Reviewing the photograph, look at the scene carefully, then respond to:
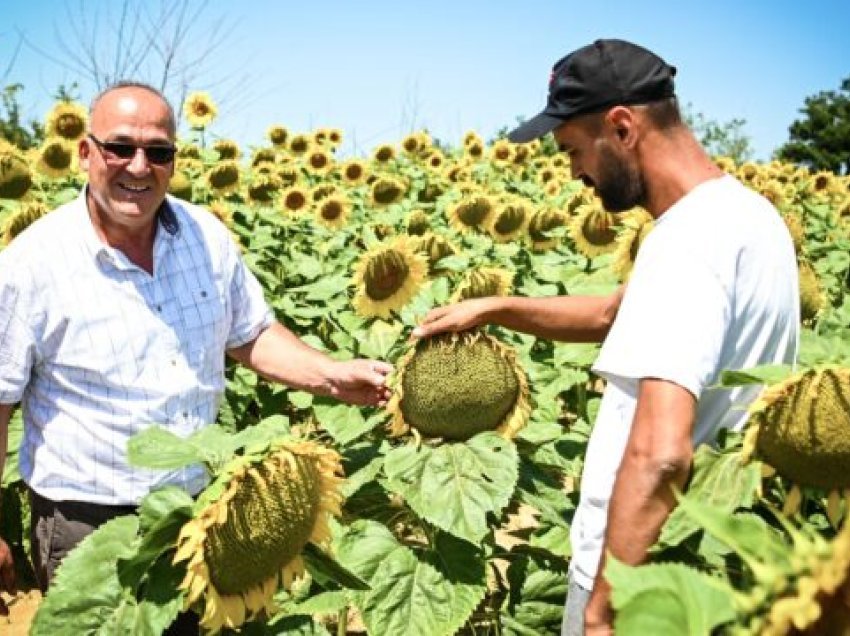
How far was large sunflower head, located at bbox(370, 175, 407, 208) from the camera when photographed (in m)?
8.99

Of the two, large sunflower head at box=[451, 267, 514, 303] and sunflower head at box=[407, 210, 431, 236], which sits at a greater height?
large sunflower head at box=[451, 267, 514, 303]

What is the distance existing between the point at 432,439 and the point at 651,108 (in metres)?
1.08

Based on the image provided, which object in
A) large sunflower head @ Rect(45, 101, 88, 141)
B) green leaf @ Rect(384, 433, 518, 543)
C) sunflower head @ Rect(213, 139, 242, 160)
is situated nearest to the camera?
green leaf @ Rect(384, 433, 518, 543)

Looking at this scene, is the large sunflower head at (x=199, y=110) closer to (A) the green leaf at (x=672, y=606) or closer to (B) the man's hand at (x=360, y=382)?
(B) the man's hand at (x=360, y=382)

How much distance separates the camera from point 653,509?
5.53 feet

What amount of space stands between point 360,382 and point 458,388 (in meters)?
0.30

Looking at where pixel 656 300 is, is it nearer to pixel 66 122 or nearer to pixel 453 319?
pixel 453 319

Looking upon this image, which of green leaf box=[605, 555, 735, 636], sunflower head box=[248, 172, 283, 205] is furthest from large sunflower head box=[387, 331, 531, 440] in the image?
sunflower head box=[248, 172, 283, 205]

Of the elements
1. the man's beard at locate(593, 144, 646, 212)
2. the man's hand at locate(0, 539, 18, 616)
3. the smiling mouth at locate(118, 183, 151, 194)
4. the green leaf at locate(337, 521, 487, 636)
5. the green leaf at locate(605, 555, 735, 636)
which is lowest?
the green leaf at locate(337, 521, 487, 636)

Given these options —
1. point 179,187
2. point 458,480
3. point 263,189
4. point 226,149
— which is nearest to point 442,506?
point 458,480

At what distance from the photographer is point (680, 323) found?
66.0 inches

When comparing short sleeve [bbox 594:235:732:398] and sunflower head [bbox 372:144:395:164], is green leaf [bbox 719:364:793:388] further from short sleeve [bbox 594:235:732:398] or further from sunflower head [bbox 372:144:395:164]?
sunflower head [bbox 372:144:395:164]

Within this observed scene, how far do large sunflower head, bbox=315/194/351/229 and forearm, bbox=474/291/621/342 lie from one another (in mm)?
5641

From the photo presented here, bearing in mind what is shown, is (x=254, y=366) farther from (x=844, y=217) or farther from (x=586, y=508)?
(x=844, y=217)
